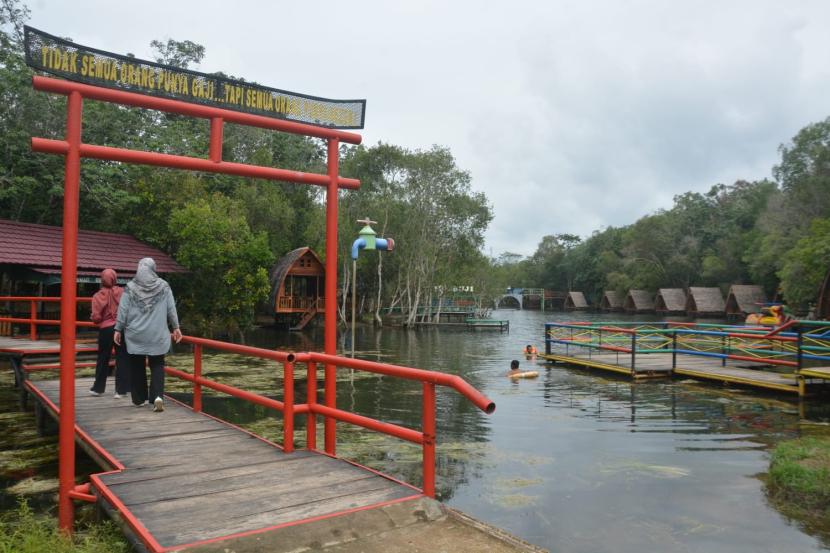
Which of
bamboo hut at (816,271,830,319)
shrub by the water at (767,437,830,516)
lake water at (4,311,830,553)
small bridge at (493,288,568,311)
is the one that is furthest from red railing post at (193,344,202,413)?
small bridge at (493,288,568,311)

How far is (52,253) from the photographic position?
1969cm

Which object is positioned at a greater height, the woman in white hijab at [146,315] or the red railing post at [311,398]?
the woman in white hijab at [146,315]

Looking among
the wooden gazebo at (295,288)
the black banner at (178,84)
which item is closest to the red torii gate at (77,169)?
the black banner at (178,84)

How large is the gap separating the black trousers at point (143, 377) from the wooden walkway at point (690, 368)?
11.9 meters

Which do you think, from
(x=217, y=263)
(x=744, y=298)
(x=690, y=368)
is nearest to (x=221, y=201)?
(x=217, y=263)

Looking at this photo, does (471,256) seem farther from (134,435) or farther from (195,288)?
(134,435)

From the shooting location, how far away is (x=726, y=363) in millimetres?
17109

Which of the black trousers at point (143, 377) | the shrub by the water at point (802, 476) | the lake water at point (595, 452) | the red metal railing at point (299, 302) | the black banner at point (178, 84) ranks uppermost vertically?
the black banner at point (178, 84)

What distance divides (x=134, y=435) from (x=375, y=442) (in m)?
4.11

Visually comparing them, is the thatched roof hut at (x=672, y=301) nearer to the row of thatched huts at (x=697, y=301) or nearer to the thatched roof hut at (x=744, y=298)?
the row of thatched huts at (x=697, y=301)

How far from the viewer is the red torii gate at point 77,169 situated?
4977 millimetres

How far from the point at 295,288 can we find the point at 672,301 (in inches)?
1510

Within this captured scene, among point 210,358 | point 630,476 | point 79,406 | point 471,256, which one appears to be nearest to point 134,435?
point 79,406

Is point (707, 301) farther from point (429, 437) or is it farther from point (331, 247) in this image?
point (429, 437)
